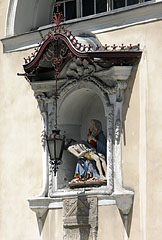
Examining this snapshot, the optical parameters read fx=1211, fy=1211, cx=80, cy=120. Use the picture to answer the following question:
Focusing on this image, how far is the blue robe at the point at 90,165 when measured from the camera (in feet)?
57.9

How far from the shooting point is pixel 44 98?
59.5ft

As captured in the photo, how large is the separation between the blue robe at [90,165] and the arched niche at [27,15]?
7.76 ft

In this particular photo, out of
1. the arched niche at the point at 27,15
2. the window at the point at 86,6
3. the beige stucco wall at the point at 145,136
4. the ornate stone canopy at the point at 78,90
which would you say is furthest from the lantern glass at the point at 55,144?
the arched niche at the point at 27,15

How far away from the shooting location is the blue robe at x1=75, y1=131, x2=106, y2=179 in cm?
1766

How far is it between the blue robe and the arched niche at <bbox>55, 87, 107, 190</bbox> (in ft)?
0.92

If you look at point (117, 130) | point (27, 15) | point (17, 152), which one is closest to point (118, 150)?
point (117, 130)

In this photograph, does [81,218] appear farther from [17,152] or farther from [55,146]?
[17,152]

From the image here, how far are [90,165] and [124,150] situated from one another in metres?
0.78

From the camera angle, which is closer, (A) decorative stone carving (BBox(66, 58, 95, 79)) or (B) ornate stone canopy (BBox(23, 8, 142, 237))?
(B) ornate stone canopy (BBox(23, 8, 142, 237))

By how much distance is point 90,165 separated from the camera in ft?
58.0

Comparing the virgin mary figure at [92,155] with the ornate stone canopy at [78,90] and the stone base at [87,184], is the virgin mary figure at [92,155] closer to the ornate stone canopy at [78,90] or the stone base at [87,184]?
the stone base at [87,184]

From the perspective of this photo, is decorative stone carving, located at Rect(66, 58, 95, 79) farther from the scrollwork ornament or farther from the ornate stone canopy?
the scrollwork ornament

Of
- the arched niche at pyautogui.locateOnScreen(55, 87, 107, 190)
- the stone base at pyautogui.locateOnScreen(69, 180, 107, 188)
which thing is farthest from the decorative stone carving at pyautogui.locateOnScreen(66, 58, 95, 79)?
the stone base at pyautogui.locateOnScreen(69, 180, 107, 188)

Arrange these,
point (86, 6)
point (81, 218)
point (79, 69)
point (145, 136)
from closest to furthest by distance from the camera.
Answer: point (145, 136), point (81, 218), point (79, 69), point (86, 6)
